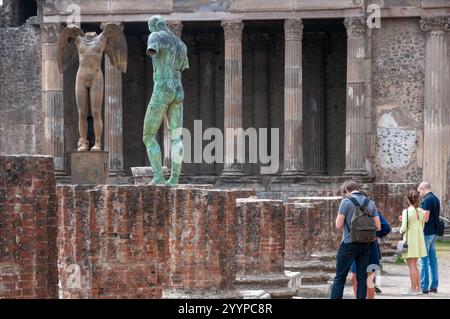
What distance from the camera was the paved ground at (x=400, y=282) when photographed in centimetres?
1800

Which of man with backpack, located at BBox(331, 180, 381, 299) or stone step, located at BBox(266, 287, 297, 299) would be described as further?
stone step, located at BBox(266, 287, 297, 299)

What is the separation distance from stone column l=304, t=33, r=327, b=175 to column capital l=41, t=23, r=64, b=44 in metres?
8.58

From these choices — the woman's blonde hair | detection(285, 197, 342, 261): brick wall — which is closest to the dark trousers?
the woman's blonde hair

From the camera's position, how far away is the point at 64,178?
123ft

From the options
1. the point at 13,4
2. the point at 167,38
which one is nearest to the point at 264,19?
the point at 13,4

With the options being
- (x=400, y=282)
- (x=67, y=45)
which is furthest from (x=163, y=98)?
(x=400, y=282)

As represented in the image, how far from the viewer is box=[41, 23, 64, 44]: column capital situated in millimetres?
38781

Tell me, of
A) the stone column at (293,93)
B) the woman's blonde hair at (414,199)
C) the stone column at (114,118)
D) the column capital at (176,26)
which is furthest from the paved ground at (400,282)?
the stone column at (114,118)

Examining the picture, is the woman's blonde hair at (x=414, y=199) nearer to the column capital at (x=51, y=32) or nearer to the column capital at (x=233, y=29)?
the column capital at (x=233, y=29)

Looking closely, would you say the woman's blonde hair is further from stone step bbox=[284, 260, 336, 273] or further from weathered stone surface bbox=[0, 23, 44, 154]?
weathered stone surface bbox=[0, 23, 44, 154]

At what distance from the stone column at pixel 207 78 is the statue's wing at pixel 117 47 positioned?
2210 cm

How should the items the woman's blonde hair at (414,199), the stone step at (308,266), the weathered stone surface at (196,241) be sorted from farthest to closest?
the stone step at (308,266) < the woman's blonde hair at (414,199) < the weathered stone surface at (196,241)
